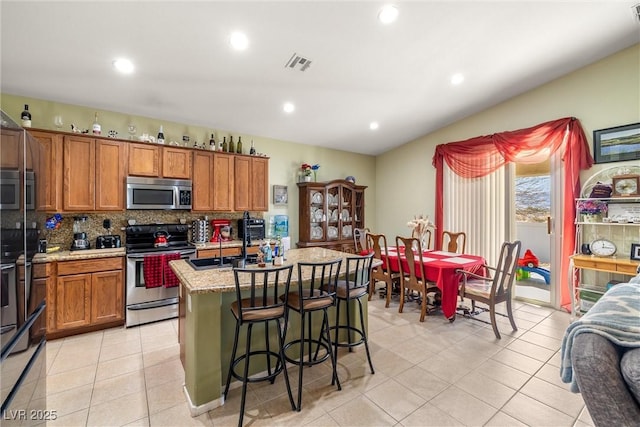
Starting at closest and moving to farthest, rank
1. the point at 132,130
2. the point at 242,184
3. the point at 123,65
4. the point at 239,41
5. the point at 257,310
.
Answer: the point at 257,310, the point at 239,41, the point at 123,65, the point at 132,130, the point at 242,184

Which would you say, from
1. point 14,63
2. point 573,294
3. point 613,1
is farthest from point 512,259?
point 14,63

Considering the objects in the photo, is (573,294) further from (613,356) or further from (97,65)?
(97,65)

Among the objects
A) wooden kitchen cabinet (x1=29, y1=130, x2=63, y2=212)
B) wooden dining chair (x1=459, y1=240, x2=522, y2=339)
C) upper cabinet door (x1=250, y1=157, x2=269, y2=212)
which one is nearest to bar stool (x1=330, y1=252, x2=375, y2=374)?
wooden dining chair (x1=459, y1=240, x2=522, y2=339)

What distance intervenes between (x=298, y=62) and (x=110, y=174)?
263 cm

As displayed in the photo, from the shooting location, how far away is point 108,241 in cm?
354

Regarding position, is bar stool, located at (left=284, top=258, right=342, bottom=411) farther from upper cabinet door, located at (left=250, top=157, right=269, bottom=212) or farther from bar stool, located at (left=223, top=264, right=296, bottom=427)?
upper cabinet door, located at (left=250, top=157, right=269, bottom=212)

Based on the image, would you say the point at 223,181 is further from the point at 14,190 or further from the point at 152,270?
the point at 14,190

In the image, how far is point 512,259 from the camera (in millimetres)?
3113

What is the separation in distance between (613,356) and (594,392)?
0.47 feet

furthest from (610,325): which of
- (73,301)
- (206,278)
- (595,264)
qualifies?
(73,301)

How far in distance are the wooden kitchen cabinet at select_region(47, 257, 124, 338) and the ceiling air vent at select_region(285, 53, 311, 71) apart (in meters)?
2.95

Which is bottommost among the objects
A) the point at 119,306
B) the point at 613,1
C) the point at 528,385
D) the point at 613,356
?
the point at 528,385

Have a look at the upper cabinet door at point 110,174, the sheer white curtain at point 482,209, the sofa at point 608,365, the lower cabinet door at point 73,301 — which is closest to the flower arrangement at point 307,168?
the sheer white curtain at point 482,209

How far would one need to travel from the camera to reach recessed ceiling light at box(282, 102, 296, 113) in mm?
3963
